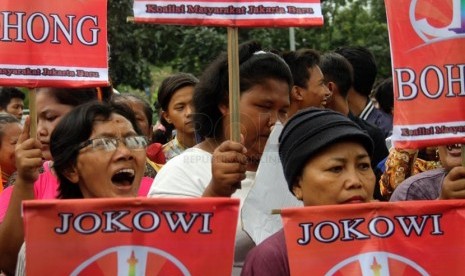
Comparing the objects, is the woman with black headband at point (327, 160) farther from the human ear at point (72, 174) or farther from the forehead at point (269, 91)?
the human ear at point (72, 174)

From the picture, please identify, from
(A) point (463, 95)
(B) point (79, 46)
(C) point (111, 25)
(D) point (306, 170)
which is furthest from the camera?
(C) point (111, 25)

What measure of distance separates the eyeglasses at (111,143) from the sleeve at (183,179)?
8.1 inches

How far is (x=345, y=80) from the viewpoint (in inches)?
247

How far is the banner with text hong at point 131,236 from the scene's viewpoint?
3418mm

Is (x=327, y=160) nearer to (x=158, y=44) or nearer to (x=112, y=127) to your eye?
(x=112, y=127)

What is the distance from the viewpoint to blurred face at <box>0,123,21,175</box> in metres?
6.79

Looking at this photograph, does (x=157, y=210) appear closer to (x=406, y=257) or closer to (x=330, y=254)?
(x=330, y=254)

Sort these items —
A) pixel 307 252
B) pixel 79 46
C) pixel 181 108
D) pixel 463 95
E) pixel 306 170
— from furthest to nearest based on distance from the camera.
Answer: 1. pixel 181 108
2. pixel 79 46
3. pixel 463 95
4. pixel 306 170
5. pixel 307 252

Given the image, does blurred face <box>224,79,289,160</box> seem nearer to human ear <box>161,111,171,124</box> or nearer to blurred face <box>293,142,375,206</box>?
blurred face <box>293,142,375,206</box>

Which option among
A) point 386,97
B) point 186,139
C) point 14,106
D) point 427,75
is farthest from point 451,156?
point 14,106

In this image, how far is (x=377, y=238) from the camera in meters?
3.53

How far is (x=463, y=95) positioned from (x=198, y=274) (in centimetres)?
130

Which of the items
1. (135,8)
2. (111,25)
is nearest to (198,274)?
(135,8)

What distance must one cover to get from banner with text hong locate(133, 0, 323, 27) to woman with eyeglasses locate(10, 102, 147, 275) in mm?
426
